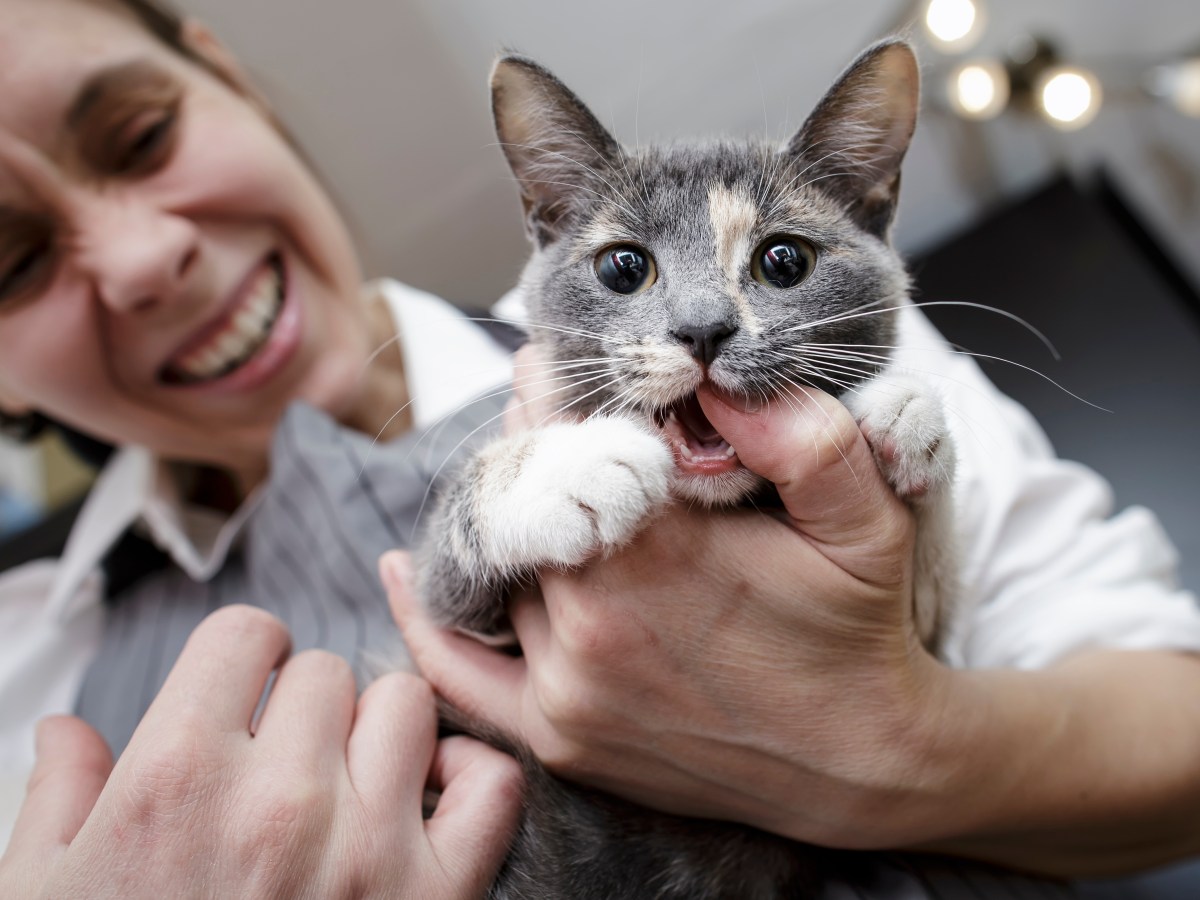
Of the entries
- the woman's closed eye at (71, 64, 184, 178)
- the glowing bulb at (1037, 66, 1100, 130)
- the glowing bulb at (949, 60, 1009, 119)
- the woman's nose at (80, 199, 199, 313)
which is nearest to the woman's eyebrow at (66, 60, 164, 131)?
the woman's closed eye at (71, 64, 184, 178)

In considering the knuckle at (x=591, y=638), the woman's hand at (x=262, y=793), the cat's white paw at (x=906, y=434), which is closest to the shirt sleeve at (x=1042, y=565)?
the cat's white paw at (x=906, y=434)

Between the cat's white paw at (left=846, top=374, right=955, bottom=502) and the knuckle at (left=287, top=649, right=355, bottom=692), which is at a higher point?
the cat's white paw at (left=846, top=374, right=955, bottom=502)

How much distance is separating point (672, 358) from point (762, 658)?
362 mm

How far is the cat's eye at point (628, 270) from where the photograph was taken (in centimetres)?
88

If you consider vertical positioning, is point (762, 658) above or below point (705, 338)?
below

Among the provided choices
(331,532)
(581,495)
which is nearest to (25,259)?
(331,532)

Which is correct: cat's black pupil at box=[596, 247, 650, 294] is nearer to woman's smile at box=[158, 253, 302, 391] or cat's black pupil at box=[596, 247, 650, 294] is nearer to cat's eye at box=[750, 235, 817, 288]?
cat's eye at box=[750, 235, 817, 288]

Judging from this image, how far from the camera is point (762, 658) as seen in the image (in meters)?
0.83

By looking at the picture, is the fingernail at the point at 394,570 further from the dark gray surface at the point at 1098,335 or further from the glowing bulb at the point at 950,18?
the glowing bulb at the point at 950,18

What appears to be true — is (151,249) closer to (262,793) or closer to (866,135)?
(262,793)

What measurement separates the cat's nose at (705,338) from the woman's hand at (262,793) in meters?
0.58

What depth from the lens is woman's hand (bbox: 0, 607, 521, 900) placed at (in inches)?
28.0

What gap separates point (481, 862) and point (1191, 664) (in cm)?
116

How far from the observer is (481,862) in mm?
845
